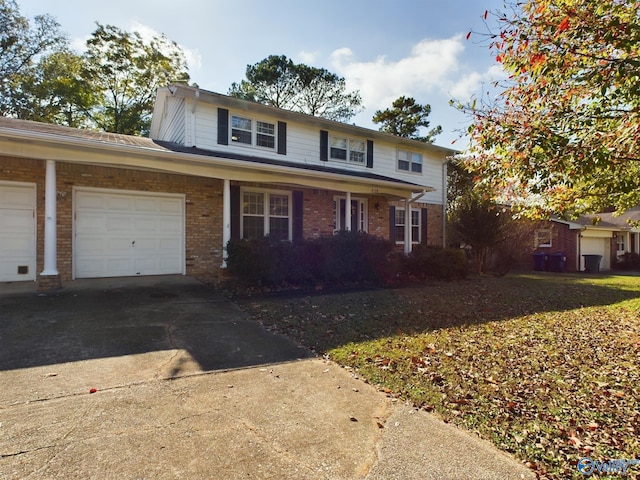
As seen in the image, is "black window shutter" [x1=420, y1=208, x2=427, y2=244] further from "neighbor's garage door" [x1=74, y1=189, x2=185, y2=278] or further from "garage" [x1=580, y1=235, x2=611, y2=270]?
"neighbor's garage door" [x1=74, y1=189, x2=185, y2=278]

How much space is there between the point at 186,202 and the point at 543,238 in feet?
61.8

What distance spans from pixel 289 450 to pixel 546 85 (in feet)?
17.2

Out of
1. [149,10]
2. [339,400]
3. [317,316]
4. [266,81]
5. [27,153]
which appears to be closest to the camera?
[339,400]

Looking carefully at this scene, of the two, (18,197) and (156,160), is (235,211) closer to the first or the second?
(156,160)

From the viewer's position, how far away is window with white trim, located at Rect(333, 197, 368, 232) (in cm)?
1338

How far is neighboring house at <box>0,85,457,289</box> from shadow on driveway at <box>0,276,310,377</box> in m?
1.33

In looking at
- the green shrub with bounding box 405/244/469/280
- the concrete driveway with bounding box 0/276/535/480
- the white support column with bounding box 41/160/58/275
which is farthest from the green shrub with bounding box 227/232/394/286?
the white support column with bounding box 41/160/58/275

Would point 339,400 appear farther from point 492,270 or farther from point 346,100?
point 346,100

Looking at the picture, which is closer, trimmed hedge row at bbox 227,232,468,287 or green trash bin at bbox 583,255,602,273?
trimmed hedge row at bbox 227,232,468,287

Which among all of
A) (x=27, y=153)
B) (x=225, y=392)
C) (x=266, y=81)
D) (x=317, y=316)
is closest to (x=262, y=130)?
(x=27, y=153)

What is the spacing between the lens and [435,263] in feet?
38.7

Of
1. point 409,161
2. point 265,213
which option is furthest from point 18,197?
point 409,161

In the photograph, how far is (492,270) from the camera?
15.3m

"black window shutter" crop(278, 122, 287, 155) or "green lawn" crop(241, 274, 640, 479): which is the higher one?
"black window shutter" crop(278, 122, 287, 155)
